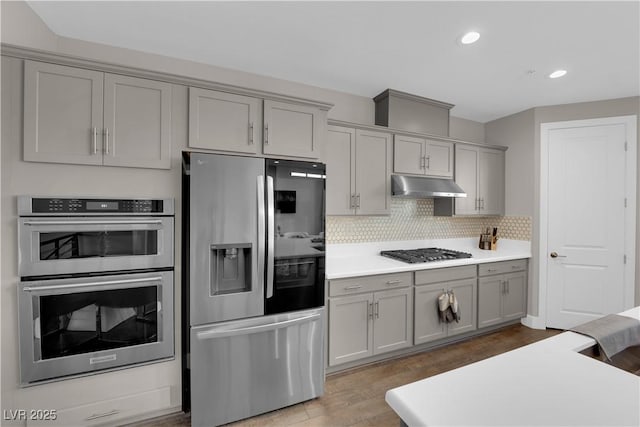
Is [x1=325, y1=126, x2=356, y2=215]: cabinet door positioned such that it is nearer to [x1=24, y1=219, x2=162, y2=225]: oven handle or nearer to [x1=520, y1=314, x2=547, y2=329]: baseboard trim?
[x1=24, y1=219, x2=162, y2=225]: oven handle

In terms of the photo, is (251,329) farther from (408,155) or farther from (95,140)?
(408,155)

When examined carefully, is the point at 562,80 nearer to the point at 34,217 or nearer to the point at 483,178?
the point at 483,178

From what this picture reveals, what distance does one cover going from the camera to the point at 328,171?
271 cm

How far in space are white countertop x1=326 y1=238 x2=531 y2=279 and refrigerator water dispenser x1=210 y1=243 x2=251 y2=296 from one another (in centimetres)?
70

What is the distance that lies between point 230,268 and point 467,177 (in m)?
3.02

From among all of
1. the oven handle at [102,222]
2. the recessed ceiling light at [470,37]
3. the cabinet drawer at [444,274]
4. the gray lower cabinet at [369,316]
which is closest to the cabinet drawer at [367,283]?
the gray lower cabinet at [369,316]

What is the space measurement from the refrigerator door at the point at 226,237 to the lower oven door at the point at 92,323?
9.6 inches

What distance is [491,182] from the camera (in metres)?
3.70

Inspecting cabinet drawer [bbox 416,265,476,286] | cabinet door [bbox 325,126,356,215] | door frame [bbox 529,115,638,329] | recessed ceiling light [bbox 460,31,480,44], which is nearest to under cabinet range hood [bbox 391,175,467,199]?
cabinet door [bbox 325,126,356,215]

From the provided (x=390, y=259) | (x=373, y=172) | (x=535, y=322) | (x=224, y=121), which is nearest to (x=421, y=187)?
(x=373, y=172)

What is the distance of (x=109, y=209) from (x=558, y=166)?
448 centimetres

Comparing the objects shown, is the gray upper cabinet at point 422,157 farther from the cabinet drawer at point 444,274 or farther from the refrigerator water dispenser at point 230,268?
the refrigerator water dispenser at point 230,268

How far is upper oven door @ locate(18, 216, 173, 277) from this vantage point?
5.09 feet

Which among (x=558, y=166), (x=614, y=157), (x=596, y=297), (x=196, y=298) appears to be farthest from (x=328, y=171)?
(x=596, y=297)
